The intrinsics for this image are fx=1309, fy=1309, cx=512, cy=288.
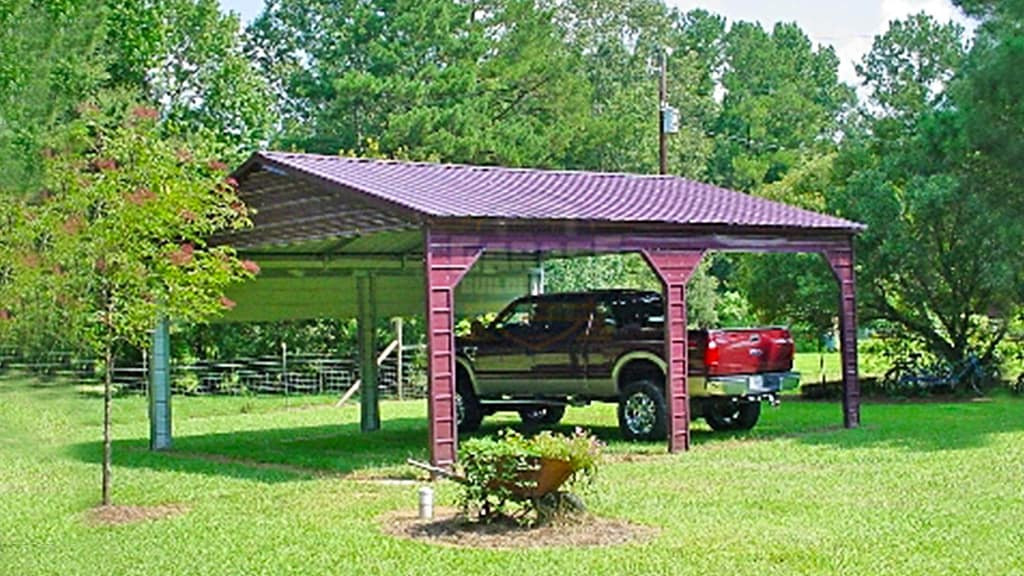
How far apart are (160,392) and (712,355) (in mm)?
6993

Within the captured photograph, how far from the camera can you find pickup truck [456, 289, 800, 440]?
15367mm

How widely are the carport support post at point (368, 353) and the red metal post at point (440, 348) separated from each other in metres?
6.87

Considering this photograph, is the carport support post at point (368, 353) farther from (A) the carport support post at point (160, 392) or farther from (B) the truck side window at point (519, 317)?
(A) the carport support post at point (160, 392)

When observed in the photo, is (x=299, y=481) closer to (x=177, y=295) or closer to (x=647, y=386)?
(x=177, y=295)

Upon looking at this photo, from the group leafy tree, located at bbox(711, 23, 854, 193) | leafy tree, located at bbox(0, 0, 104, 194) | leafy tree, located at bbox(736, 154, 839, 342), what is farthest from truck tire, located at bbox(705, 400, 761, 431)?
leafy tree, located at bbox(711, 23, 854, 193)

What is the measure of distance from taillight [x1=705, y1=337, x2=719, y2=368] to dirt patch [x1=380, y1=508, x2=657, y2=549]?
6.24 m

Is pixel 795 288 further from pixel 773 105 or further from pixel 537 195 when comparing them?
pixel 773 105

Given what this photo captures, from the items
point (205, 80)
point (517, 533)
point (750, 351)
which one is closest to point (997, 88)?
point (750, 351)

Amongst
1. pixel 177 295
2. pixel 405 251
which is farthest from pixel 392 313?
pixel 177 295

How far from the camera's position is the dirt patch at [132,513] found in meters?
9.50

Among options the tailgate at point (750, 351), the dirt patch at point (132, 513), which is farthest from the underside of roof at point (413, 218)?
the dirt patch at point (132, 513)

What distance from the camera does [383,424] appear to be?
20141 millimetres

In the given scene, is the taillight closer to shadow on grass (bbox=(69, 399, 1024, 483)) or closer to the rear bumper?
the rear bumper

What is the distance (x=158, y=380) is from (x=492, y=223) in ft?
20.4
